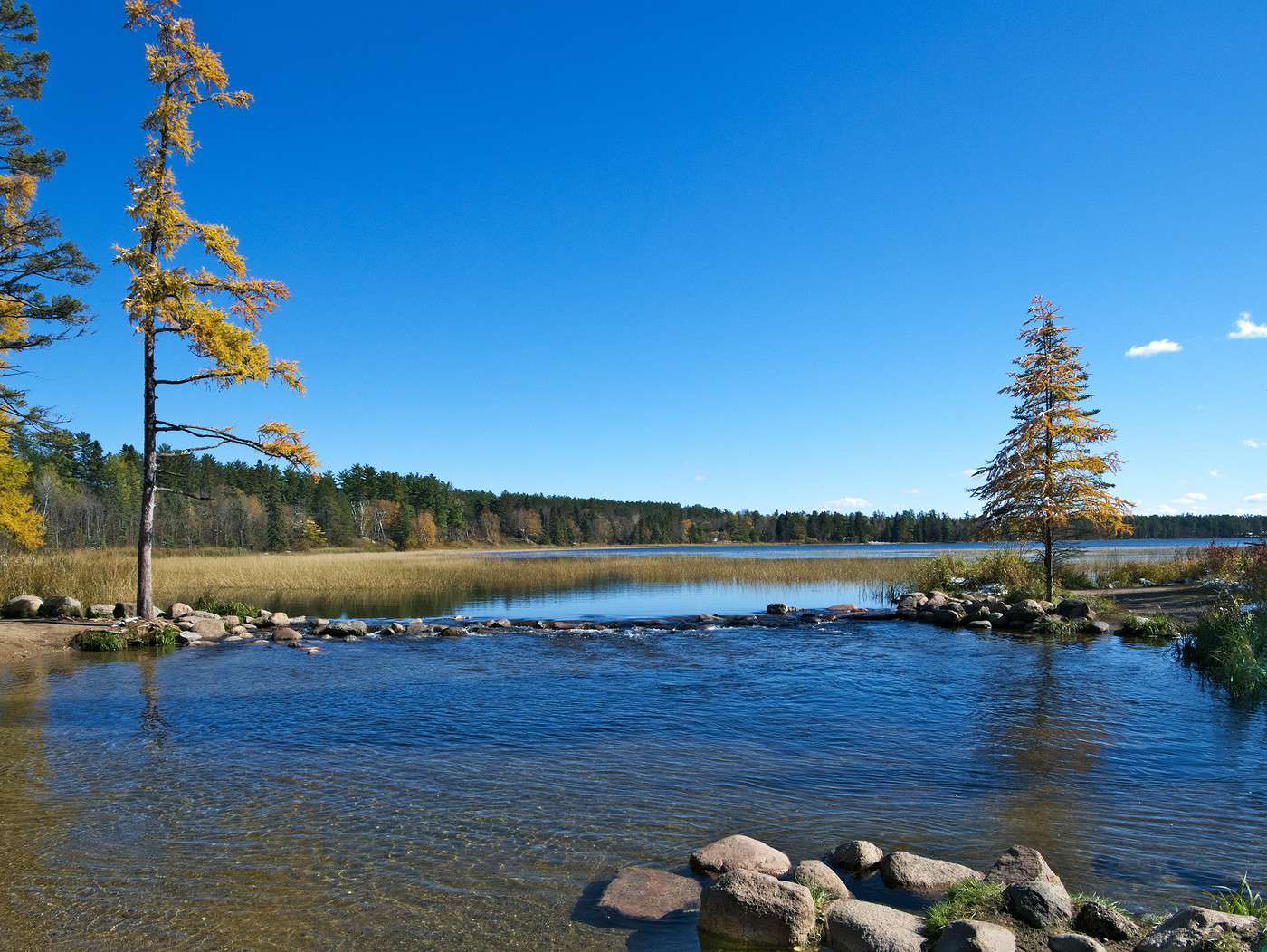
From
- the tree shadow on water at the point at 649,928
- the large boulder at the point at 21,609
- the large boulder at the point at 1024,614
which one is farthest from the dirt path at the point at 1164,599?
the large boulder at the point at 21,609

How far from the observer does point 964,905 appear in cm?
549

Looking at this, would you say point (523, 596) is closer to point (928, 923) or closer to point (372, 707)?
point (372, 707)

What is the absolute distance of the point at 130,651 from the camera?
18859 millimetres

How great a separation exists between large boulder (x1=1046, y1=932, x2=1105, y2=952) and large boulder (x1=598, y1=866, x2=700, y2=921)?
2517 millimetres

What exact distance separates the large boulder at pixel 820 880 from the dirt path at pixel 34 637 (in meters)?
19.1

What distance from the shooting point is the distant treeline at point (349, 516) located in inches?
3600

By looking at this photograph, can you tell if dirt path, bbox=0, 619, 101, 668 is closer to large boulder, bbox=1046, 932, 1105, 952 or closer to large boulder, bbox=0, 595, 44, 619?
large boulder, bbox=0, 595, 44, 619

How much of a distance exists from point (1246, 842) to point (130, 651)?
22488 mm

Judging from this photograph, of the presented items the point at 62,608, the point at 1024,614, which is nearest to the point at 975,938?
the point at 1024,614

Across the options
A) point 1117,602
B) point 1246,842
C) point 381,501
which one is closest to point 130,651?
point 1246,842

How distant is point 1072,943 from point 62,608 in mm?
25527

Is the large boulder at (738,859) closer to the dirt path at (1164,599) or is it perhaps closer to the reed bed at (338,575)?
the dirt path at (1164,599)

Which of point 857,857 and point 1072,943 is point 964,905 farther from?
point 857,857

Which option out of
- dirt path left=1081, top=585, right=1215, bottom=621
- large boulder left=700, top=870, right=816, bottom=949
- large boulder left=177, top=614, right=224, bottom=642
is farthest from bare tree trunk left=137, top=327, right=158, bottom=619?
dirt path left=1081, top=585, right=1215, bottom=621
